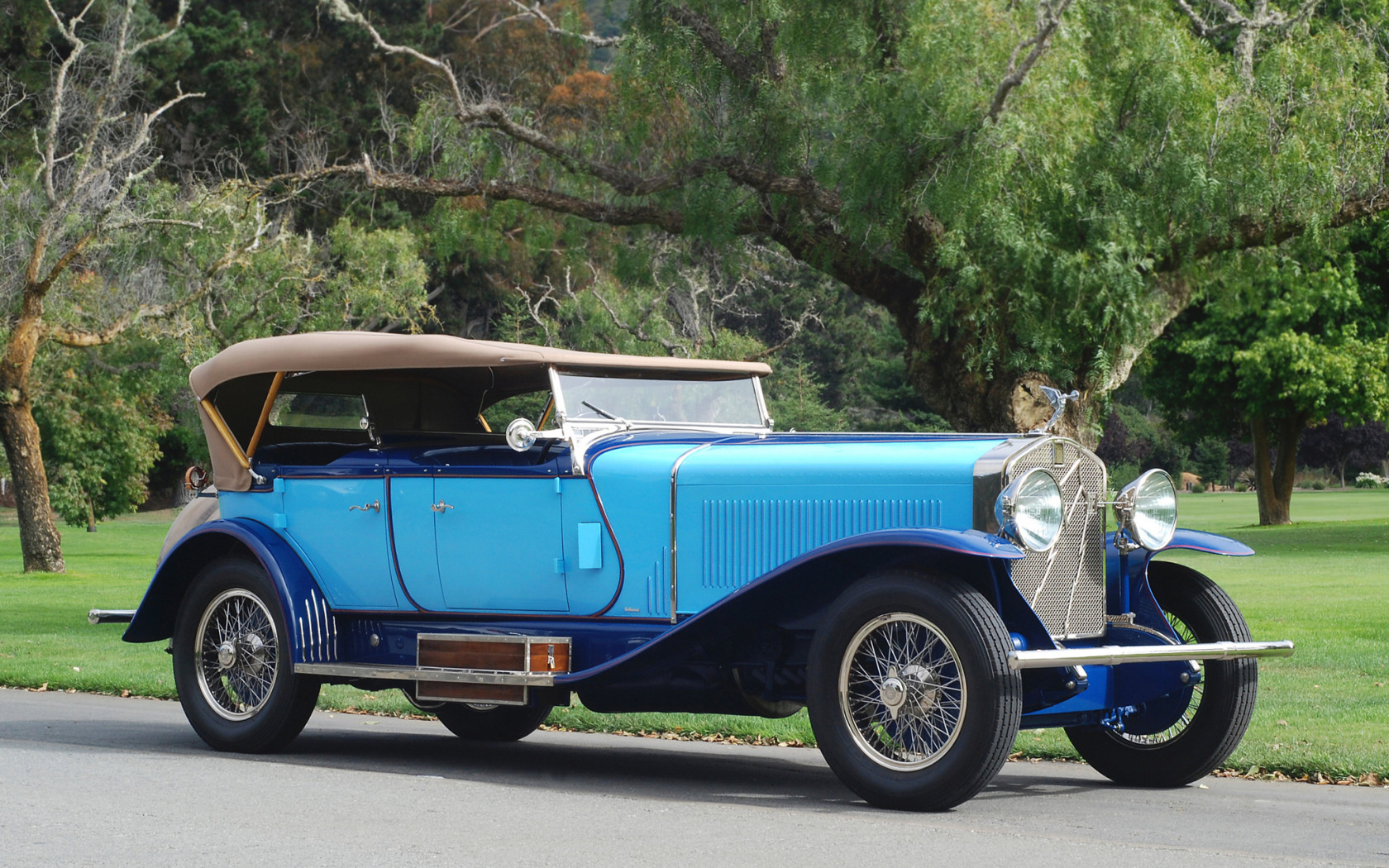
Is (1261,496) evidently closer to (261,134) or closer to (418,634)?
(261,134)

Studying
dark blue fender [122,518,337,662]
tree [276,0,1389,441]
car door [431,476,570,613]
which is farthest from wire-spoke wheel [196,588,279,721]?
tree [276,0,1389,441]

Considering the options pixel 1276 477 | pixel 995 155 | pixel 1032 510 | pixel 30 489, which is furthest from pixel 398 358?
pixel 1276 477

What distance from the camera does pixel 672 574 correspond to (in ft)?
23.6

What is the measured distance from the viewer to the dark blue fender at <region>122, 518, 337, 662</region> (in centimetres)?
796

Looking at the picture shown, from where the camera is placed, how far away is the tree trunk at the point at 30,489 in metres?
24.7

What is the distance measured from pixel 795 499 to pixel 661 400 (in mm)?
1545

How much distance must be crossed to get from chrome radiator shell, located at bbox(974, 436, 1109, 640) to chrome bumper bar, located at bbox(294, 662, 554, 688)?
2.16 m

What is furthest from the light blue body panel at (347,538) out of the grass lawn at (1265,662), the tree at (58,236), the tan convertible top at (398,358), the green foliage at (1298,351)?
the green foliage at (1298,351)

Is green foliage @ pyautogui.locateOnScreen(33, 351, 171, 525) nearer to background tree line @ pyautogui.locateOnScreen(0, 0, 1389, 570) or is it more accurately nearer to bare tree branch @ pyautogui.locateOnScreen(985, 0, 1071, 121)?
background tree line @ pyautogui.locateOnScreen(0, 0, 1389, 570)

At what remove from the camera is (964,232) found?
14203 mm

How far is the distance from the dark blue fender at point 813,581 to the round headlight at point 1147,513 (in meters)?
0.91

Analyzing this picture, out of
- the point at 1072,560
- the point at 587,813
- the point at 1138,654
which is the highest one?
the point at 1072,560

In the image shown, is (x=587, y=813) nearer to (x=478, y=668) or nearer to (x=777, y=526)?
(x=478, y=668)

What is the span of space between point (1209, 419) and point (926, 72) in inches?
1107
